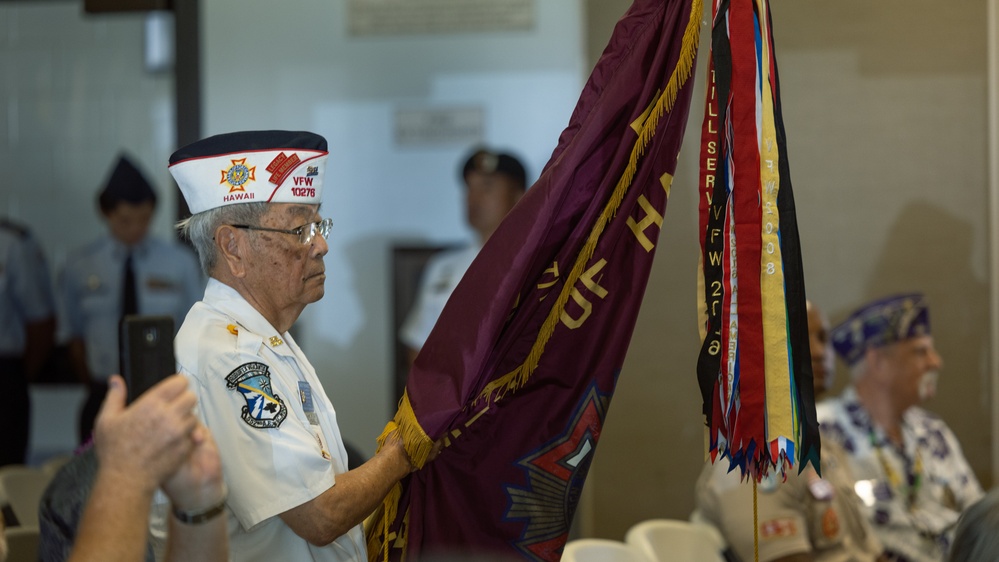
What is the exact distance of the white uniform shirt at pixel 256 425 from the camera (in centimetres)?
169

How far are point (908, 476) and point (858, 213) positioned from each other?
99cm

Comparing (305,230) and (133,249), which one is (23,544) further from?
(133,249)

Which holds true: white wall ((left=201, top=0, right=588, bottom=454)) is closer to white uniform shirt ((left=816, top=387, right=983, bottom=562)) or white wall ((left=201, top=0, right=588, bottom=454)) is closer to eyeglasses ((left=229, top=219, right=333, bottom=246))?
white uniform shirt ((left=816, top=387, right=983, bottom=562))

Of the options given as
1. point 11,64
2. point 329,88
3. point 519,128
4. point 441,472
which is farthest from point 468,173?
point 11,64

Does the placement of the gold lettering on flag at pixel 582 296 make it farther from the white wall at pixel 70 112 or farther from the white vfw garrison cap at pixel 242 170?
the white wall at pixel 70 112

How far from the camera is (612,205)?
1980 millimetres

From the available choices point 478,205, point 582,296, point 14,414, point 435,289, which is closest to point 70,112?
point 14,414

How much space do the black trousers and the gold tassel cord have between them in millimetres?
3615

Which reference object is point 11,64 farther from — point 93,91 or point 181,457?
point 181,457

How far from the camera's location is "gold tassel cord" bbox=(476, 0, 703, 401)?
1968mm

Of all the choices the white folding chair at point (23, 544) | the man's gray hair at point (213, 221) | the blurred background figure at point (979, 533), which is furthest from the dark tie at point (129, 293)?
the blurred background figure at point (979, 533)

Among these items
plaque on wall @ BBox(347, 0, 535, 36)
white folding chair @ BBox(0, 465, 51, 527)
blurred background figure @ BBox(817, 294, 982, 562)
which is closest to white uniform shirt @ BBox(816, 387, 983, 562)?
blurred background figure @ BBox(817, 294, 982, 562)

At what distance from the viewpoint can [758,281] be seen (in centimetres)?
182

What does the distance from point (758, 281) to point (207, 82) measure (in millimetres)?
3399
